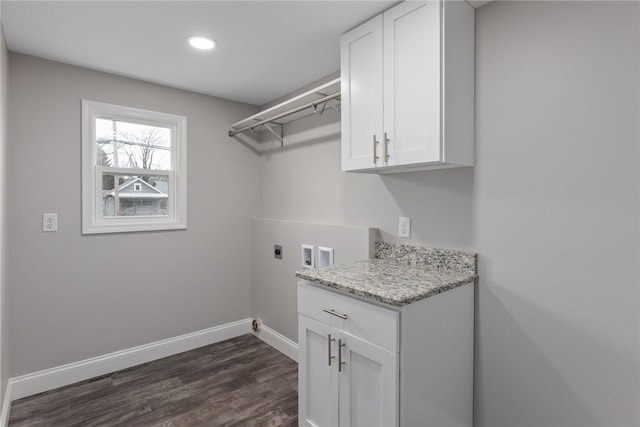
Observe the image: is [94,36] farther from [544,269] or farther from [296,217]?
[544,269]

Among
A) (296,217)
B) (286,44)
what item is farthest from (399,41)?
(296,217)

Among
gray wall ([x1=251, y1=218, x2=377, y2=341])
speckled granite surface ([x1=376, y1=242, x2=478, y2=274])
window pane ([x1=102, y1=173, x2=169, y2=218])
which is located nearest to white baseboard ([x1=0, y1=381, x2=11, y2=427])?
window pane ([x1=102, y1=173, x2=169, y2=218])

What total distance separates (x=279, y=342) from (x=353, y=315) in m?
1.72

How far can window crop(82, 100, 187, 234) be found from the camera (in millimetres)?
2539

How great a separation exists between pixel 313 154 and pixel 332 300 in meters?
1.47

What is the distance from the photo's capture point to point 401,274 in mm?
1740

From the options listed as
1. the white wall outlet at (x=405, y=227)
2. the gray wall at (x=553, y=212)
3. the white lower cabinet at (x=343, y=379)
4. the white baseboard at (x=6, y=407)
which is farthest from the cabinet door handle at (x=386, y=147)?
the white baseboard at (x=6, y=407)

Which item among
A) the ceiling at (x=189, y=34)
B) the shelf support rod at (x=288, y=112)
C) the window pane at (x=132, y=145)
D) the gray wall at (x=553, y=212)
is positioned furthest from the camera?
the window pane at (x=132, y=145)

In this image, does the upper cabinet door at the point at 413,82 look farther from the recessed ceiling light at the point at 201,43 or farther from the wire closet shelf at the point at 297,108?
the recessed ceiling light at the point at 201,43

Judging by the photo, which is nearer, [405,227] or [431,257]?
[431,257]

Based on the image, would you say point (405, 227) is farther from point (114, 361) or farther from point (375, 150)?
point (114, 361)

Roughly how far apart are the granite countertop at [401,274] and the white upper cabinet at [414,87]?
19.9 inches

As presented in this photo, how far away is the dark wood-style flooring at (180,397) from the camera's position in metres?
2.06

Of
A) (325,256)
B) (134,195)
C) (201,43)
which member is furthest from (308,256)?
(201,43)
